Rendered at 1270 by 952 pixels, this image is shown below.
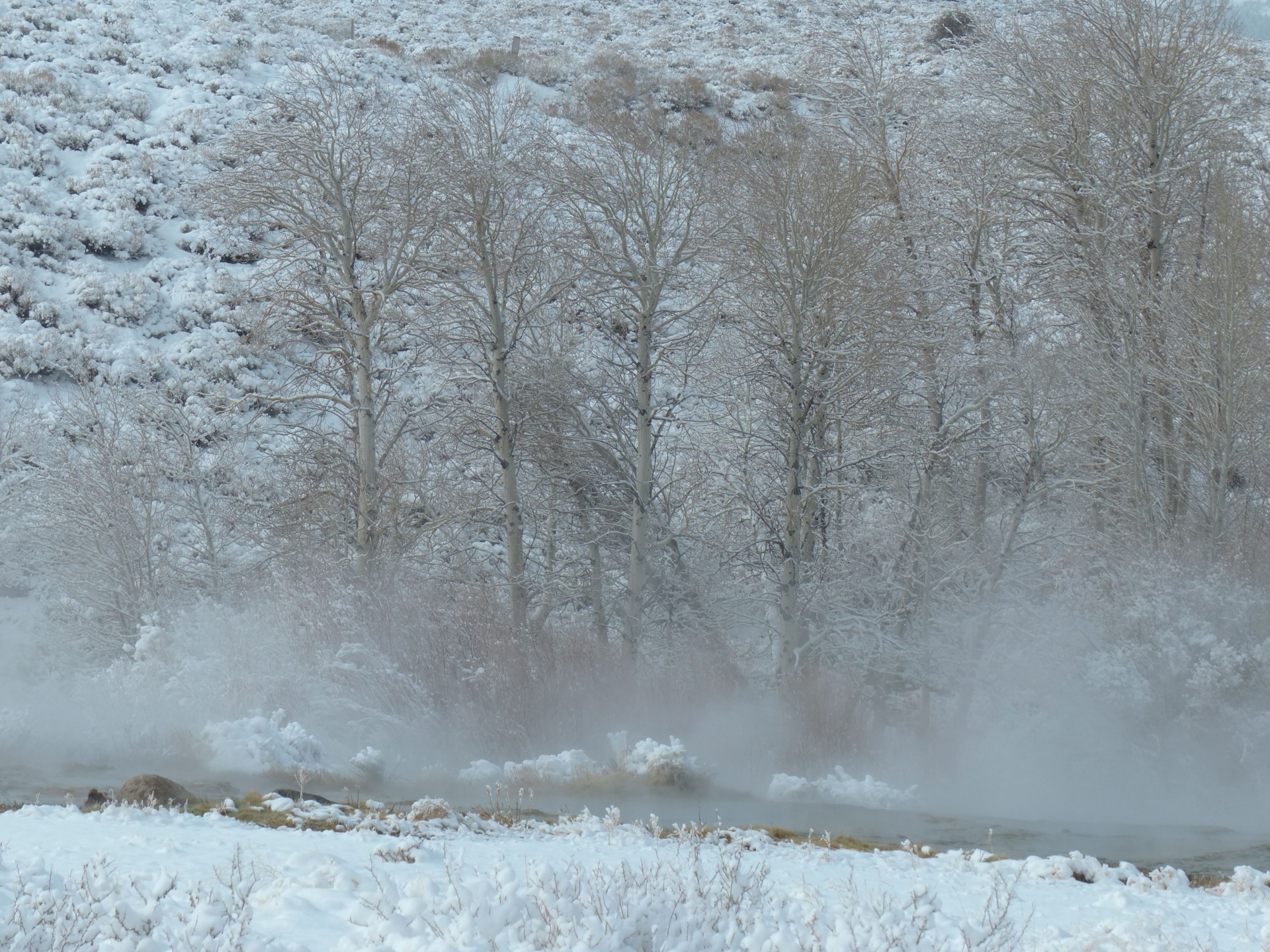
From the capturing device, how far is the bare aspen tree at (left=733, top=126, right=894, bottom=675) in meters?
15.0

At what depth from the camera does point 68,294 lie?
87.2 feet

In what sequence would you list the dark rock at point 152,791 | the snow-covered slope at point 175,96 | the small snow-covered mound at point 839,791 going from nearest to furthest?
1. the dark rock at point 152,791
2. the small snow-covered mound at point 839,791
3. the snow-covered slope at point 175,96

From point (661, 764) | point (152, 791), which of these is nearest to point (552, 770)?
point (661, 764)

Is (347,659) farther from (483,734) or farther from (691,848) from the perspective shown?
(691,848)

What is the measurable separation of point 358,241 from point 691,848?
1322cm

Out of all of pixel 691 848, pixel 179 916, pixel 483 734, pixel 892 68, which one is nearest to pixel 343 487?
pixel 483 734

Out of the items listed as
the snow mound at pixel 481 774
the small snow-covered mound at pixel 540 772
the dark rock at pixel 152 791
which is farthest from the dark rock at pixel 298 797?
the small snow-covered mound at pixel 540 772

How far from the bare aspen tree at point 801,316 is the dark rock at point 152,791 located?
8469mm

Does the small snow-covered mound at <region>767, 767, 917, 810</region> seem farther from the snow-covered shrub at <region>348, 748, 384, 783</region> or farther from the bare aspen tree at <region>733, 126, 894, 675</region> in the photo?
the snow-covered shrub at <region>348, 748, 384, 783</region>

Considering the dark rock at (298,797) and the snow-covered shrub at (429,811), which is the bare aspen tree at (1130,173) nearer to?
the snow-covered shrub at (429,811)

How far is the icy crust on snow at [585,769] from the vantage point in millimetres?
12539

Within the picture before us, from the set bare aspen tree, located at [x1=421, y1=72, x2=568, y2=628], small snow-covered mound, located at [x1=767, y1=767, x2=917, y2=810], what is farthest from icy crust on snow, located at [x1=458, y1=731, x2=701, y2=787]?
bare aspen tree, located at [x1=421, y1=72, x2=568, y2=628]

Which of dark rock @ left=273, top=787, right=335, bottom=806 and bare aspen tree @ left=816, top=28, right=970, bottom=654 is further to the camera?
bare aspen tree @ left=816, top=28, right=970, bottom=654

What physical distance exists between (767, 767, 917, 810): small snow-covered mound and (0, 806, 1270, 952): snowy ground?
4876mm
